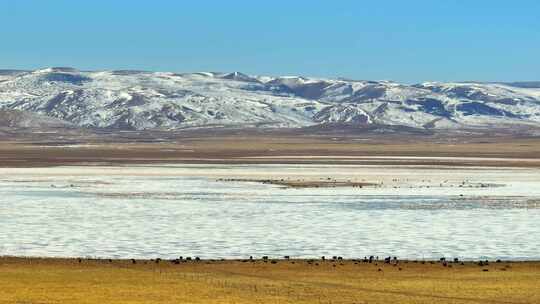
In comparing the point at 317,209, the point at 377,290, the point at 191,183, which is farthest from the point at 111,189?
the point at 377,290

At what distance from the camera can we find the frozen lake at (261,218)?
48.3 meters

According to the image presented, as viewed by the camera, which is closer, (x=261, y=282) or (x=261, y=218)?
(x=261, y=282)

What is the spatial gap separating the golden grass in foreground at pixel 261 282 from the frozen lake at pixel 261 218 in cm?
346

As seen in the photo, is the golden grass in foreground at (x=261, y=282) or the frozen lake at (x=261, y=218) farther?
the frozen lake at (x=261, y=218)

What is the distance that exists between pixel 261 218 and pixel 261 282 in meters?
22.1

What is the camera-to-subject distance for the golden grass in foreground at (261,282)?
3544cm

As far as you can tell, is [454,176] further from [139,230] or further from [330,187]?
[139,230]

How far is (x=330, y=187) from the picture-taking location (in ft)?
294

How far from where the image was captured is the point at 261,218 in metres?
61.3

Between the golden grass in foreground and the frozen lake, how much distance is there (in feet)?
11.4

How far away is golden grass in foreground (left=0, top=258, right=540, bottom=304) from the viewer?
116ft

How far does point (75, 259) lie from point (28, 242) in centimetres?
625

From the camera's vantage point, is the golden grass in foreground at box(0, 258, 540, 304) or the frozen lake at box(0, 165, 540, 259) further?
the frozen lake at box(0, 165, 540, 259)

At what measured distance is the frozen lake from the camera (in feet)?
158
